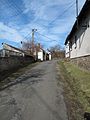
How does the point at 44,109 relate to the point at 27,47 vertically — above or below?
below

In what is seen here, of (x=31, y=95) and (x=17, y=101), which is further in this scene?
(x=31, y=95)

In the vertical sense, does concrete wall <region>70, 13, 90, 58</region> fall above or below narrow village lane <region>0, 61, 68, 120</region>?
above

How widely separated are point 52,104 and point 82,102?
3.54 feet

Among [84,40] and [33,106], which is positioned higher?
[84,40]

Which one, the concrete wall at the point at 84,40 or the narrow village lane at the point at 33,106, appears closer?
the narrow village lane at the point at 33,106

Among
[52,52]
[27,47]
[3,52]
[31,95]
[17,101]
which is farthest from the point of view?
[52,52]

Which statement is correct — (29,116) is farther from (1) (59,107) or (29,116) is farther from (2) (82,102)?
(2) (82,102)

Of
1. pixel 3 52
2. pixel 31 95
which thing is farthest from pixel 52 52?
pixel 31 95

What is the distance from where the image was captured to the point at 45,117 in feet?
18.2

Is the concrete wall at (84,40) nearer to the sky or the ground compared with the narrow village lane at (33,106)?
nearer to the sky

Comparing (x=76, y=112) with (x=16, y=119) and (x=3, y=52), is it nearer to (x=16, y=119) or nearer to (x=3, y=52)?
(x=16, y=119)

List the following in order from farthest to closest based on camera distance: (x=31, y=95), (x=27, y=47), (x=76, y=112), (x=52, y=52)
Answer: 1. (x=52, y=52)
2. (x=27, y=47)
3. (x=31, y=95)
4. (x=76, y=112)

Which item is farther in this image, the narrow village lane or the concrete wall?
the concrete wall

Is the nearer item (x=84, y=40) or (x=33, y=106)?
(x=33, y=106)
